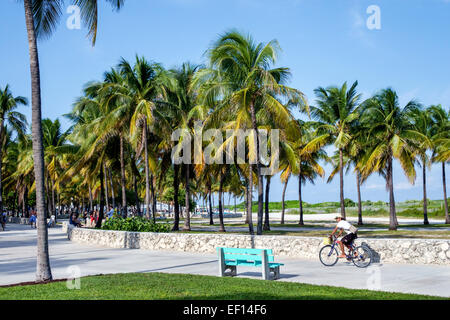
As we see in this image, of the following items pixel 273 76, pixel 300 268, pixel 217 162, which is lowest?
pixel 300 268

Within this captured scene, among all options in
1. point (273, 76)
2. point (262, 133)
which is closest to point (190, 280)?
point (273, 76)

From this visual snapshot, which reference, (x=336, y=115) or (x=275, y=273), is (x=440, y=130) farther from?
(x=275, y=273)

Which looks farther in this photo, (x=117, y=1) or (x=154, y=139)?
(x=154, y=139)

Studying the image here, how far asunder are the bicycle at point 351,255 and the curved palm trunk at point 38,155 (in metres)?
7.53

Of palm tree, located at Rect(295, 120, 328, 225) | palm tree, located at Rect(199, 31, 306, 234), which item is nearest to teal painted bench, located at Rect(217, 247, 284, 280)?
palm tree, located at Rect(199, 31, 306, 234)

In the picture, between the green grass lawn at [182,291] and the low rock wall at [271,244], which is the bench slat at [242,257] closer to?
the green grass lawn at [182,291]

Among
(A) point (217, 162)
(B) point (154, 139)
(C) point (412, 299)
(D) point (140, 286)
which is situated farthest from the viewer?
(B) point (154, 139)

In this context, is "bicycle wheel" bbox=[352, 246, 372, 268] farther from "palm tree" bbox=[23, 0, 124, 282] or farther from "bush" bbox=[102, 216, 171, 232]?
"bush" bbox=[102, 216, 171, 232]

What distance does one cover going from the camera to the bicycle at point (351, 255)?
1276 centimetres

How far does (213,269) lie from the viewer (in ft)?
43.0

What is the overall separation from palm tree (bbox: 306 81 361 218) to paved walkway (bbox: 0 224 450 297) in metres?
17.0
